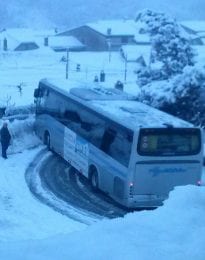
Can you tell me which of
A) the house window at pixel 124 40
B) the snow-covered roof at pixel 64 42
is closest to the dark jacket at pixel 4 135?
the snow-covered roof at pixel 64 42

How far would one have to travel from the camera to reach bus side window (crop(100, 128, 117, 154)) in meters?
16.2

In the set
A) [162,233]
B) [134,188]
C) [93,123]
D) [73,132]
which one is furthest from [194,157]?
[162,233]

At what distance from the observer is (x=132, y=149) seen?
589 inches

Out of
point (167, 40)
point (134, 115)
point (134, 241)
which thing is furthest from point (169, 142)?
point (167, 40)

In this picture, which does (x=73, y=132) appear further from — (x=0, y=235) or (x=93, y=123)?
(x=0, y=235)

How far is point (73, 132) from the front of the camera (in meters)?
→ 19.2

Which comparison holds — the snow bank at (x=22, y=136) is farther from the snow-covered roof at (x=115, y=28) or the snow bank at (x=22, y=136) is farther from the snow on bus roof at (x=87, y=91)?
the snow-covered roof at (x=115, y=28)

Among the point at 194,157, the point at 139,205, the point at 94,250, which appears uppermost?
the point at 94,250

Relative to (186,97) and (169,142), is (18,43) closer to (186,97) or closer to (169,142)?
(186,97)

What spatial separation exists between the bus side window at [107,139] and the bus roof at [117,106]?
1.21 ft

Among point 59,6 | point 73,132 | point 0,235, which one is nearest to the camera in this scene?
point 0,235

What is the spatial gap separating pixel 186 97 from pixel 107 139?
7.49 meters

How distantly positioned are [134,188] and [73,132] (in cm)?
436

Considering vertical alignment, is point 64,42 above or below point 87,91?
below
